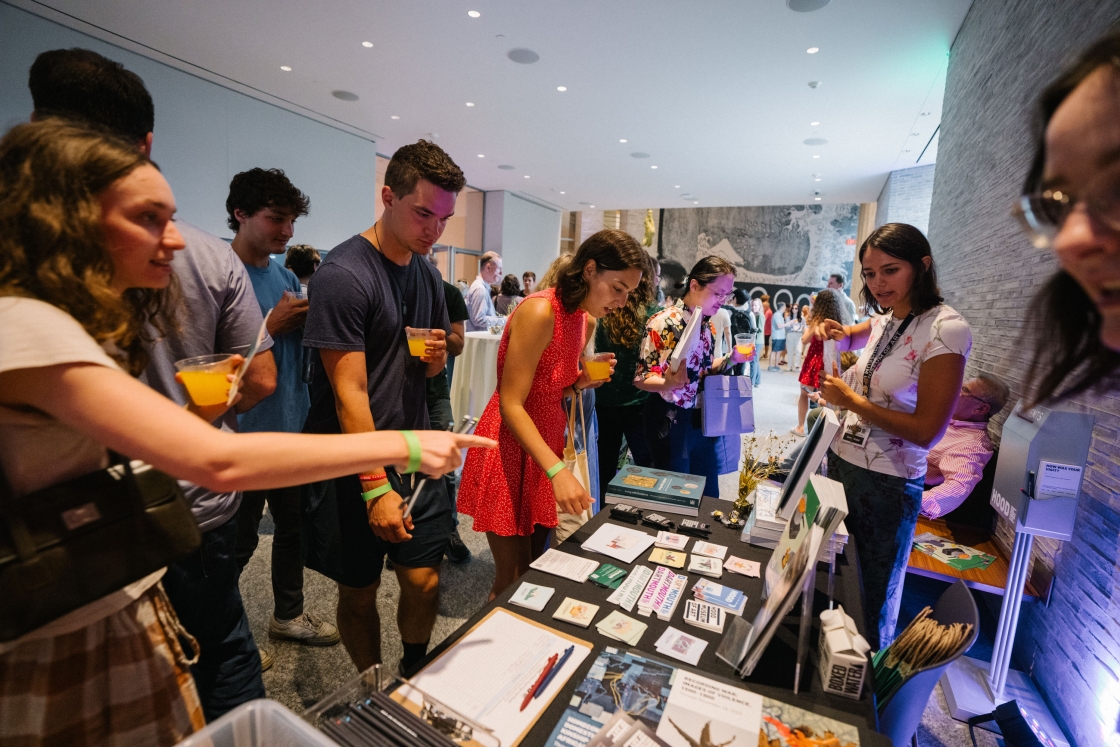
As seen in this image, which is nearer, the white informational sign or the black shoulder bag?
the black shoulder bag

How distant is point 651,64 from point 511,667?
20.3ft

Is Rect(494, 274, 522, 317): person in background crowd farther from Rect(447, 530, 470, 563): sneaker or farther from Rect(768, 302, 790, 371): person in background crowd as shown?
Rect(768, 302, 790, 371): person in background crowd

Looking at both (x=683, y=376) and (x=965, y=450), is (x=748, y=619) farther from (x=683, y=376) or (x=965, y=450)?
(x=965, y=450)

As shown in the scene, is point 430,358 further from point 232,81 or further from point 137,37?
point 232,81

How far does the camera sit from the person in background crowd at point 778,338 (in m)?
12.7

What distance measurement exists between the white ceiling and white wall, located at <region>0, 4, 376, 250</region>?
0.65 ft

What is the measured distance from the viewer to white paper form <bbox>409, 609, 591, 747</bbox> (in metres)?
0.82

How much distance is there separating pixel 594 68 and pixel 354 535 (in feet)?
19.2

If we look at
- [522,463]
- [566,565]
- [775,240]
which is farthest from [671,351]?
[775,240]

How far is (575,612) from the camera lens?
3.56 ft

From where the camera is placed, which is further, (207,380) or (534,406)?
(534,406)

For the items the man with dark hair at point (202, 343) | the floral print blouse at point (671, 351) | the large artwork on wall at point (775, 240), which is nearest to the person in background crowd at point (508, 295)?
the floral print blouse at point (671, 351)

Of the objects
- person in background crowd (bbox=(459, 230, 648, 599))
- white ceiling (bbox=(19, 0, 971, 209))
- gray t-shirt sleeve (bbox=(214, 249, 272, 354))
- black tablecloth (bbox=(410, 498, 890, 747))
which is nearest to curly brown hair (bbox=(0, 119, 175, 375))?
gray t-shirt sleeve (bbox=(214, 249, 272, 354))

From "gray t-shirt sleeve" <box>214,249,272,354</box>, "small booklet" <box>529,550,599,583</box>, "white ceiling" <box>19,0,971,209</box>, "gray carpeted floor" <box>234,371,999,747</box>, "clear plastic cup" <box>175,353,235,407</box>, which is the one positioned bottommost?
"gray carpeted floor" <box>234,371,999,747</box>
